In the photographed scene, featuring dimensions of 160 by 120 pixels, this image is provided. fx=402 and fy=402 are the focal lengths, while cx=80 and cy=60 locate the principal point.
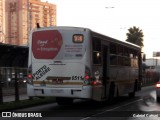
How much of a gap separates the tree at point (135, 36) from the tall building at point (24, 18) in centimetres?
1596

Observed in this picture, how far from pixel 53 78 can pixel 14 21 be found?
2629 inches

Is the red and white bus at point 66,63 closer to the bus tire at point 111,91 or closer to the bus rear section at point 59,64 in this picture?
the bus rear section at point 59,64

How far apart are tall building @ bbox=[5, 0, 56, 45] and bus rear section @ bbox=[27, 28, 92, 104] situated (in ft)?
199

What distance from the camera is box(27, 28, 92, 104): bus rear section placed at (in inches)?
622

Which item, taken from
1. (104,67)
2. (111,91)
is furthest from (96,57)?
(111,91)

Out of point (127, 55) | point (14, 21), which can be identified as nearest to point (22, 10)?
point (14, 21)

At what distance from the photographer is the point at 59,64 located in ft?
52.9

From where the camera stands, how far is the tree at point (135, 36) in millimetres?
82938

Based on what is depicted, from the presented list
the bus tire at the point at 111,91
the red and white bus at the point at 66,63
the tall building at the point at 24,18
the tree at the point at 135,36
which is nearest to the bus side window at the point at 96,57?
the red and white bus at the point at 66,63

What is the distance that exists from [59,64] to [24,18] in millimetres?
63416

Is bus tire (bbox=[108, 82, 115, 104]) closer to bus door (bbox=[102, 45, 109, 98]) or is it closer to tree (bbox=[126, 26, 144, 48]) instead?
bus door (bbox=[102, 45, 109, 98])

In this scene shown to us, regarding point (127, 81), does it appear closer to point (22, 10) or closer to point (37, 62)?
point (37, 62)

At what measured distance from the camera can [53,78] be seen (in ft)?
53.0

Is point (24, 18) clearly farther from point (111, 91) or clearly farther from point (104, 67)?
point (104, 67)
